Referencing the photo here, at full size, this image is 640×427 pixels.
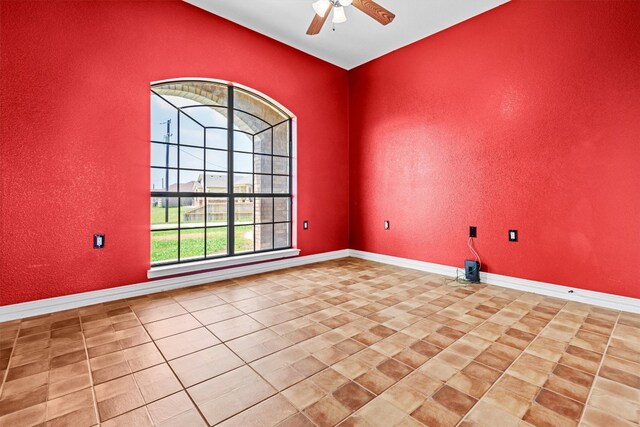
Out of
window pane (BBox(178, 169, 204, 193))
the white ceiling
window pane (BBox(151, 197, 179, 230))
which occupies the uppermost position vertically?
the white ceiling

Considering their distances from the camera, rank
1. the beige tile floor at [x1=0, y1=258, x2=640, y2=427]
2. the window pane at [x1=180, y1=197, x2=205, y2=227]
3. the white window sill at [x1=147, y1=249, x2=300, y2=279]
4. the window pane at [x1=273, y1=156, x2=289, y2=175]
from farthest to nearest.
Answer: the window pane at [x1=273, y1=156, x2=289, y2=175] < the window pane at [x1=180, y1=197, x2=205, y2=227] < the white window sill at [x1=147, y1=249, x2=300, y2=279] < the beige tile floor at [x1=0, y1=258, x2=640, y2=427]

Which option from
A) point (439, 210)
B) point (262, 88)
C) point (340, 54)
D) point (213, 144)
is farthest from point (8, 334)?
point (340, 54)

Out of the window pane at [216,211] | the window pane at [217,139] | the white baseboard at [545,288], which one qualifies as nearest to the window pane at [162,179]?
the window pane at [216,211]

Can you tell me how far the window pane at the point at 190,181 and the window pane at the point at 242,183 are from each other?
1.40ft

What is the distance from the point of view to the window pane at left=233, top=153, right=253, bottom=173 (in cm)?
389

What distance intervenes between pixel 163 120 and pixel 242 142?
37.5 inches

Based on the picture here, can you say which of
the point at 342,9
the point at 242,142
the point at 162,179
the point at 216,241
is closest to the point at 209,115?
the point at 242,142

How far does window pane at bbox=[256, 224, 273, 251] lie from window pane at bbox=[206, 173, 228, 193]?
72 centimetres

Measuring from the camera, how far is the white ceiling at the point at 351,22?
3336 millimetres

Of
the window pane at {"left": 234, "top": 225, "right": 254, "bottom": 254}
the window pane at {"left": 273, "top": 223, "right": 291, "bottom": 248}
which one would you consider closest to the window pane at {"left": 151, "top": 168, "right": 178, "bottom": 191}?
the window pane at {"left": 234, "top": 225, "right": 254, "bottom": 254}

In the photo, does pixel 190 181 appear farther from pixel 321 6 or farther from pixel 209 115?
pixel 321 6

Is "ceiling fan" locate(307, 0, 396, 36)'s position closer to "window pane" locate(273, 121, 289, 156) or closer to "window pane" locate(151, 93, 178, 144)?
"window pane" locate(273, 121, 289, 156)

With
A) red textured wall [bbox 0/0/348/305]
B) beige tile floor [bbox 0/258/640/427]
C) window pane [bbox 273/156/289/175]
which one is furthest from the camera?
window pane [bbox 273/156/289/175]

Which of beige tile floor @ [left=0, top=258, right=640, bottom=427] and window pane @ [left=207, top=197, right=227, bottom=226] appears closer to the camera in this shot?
beige tile floor @ [left=0, top=258, right=640, bottom=427]
